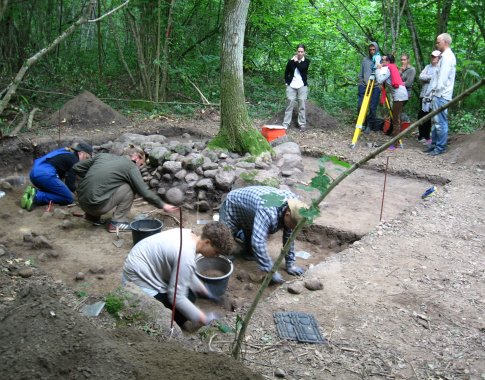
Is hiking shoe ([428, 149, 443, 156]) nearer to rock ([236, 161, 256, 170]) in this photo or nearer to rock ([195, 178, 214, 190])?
rock ([236, 161, 256, 170])

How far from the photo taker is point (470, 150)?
7.92 m

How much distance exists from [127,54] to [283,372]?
11.5 metres

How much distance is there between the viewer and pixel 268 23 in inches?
514

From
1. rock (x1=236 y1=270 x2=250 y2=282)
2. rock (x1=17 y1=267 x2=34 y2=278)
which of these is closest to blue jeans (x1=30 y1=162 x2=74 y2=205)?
rock (x1=17 y1=267 x2=34 y2=278)

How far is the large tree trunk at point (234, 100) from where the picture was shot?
22.9 feet

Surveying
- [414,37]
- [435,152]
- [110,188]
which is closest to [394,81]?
[435,152]

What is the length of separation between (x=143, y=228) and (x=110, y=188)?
82cm

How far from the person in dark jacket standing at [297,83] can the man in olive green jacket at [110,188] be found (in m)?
5.15

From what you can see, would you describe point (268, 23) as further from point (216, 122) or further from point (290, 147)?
point (290, 147)

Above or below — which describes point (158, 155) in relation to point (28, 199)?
above

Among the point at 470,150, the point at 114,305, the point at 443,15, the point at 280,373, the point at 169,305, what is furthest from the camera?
the point at 443,15

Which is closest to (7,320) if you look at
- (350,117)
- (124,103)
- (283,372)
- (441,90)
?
(283,372)

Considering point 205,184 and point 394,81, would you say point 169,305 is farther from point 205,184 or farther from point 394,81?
point 394,81

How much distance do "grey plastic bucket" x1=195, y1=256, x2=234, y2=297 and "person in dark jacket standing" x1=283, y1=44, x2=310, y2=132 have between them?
6.28m
